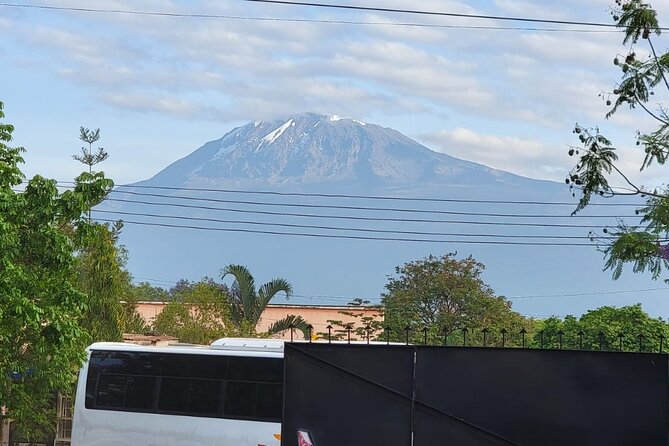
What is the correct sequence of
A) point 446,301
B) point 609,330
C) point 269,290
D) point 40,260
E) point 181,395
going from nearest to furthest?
point 40,260 < point 181,395 < point 609,330 < point 269,290 < point 446,301

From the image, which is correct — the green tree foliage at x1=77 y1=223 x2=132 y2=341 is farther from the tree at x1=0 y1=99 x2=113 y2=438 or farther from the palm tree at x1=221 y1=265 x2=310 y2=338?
the tree at x1=0 y1=99 x2=113 y2=438

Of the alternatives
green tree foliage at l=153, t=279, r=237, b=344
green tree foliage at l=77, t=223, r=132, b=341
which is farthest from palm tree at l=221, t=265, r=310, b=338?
green tree foliage at l=77, t=223, r=132, b=341

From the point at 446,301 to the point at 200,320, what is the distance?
9.88m

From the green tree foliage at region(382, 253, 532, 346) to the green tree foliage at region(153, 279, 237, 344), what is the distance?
631 centimetres

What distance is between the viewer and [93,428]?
22.5 m

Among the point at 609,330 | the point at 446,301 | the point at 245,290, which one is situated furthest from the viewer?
the point at 446,301

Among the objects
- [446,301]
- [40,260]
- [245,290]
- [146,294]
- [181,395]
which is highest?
[146,294]

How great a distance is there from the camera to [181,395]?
21875mm

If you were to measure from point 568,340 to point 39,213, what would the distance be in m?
22.4

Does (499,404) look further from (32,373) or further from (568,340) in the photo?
(568,340)

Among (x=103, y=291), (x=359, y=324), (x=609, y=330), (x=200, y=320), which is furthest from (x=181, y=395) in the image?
(x=359, y=324)

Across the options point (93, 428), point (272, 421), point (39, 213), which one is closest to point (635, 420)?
point (39, 213)

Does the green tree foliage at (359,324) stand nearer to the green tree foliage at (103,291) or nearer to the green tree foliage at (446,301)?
the green tree foliage at (446,301)

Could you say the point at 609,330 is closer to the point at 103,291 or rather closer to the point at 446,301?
the point at 446,301
